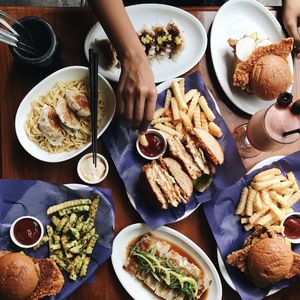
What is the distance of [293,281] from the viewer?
8.29ft

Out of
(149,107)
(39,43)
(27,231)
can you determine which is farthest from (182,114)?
(27,231)

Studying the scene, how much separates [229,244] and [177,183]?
0.43 meters

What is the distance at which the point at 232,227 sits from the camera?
2.57 metres

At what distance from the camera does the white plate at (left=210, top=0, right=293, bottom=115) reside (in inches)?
104

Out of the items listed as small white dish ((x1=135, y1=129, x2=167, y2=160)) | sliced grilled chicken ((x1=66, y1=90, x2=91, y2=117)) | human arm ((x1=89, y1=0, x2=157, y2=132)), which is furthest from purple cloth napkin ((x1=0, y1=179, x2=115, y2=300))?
human arm ((x1=89, y1=0, x2=157, y2=132))

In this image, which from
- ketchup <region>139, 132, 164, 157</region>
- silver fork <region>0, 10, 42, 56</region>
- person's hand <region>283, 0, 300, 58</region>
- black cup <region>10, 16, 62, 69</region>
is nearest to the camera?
silver fork <region>0, 10, 42, 56</region>

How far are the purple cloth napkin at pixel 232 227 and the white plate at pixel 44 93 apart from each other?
0.70m

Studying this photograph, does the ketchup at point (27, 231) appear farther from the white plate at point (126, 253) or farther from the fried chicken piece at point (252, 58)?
the fried chicken piece at point (252, 58)

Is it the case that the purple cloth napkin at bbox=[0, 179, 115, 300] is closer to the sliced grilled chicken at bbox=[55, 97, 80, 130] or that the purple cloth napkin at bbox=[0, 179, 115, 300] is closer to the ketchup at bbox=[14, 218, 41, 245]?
the ketchup at bbox=[14, 218, 41, 245]

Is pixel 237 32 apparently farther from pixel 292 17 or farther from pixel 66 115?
pixel 66 115

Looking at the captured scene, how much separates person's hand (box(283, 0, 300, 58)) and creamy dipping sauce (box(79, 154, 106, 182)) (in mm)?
1247

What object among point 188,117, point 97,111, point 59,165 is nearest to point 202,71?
Answer: point 188,117

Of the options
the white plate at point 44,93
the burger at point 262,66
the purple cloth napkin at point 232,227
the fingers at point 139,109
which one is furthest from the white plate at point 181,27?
the purple cloth napkin at point 232,227

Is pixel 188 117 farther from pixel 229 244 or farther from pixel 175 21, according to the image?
pixel 229 244
